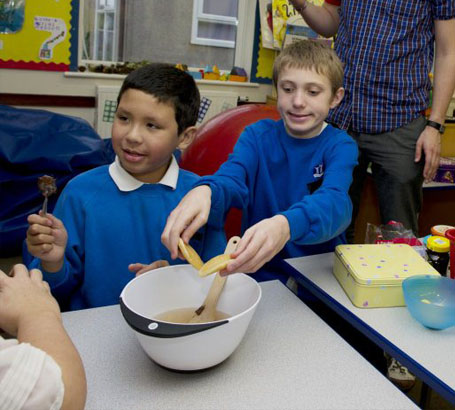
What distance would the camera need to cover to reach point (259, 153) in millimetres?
1381

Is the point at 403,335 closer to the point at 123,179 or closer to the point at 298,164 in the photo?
the point at 298,164

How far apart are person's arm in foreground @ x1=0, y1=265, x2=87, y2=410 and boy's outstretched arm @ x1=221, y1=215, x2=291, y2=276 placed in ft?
0.99

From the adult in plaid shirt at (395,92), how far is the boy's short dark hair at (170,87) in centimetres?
74

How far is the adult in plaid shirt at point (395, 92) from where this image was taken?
1.76 meters

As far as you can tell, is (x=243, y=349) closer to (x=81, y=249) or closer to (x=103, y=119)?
(x=81, y=249)

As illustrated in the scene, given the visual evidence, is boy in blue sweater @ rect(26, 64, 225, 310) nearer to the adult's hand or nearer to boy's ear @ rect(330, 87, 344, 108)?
boy's ear @ rect(330, 87, 344, 108)

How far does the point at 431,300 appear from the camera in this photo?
0.94 m

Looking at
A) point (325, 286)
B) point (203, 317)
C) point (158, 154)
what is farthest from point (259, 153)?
point (203, 317)

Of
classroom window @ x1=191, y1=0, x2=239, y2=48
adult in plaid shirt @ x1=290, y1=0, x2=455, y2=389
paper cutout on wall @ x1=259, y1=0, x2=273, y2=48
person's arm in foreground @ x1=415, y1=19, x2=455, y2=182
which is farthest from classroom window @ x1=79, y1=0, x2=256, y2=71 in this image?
person's arm in foreground @ x1=415, y1=19, x2=455, y2=182

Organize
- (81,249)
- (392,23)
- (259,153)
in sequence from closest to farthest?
(81,249)
(259,153)
(392,23)

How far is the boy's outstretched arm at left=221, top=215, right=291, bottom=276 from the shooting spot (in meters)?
0.85

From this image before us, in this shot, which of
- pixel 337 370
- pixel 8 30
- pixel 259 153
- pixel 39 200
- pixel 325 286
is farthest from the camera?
pixel 8 30

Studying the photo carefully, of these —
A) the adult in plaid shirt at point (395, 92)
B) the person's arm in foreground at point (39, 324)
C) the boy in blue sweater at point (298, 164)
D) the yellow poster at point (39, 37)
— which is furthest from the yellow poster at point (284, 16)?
the person's arm in foreground at point (39, 324)

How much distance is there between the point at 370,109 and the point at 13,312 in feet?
4.91
